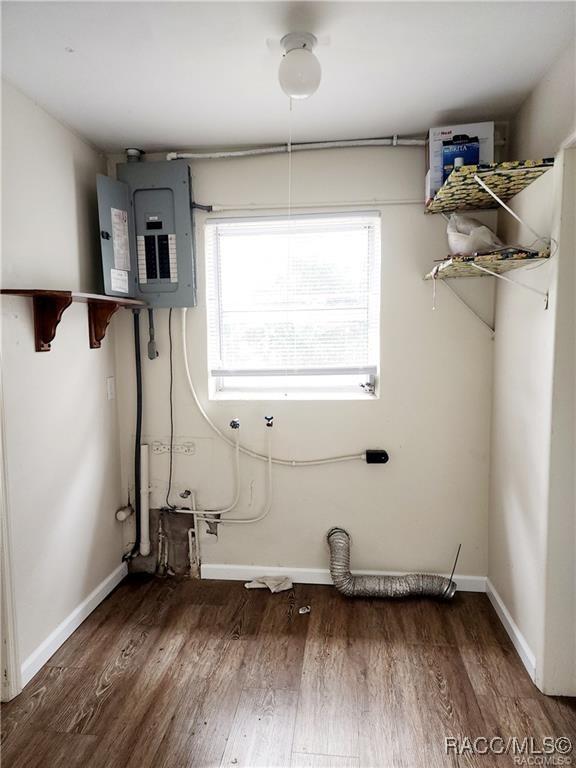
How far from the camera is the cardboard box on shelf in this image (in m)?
1.96

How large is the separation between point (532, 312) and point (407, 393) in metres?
0.74

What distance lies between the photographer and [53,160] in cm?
197

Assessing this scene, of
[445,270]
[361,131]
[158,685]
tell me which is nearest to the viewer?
[158,685]

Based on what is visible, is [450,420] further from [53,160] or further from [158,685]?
[53,160]

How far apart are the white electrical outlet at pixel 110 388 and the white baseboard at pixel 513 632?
2.29 meters

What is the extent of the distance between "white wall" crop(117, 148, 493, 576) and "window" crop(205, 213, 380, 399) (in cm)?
10

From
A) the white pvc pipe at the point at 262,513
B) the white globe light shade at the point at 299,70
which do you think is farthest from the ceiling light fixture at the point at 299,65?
the white pvc pipe at the point at 262,513

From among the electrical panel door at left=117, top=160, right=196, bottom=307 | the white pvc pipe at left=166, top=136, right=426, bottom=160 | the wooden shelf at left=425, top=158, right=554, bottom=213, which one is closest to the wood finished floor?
the electrical panel door at left=117, top=160, right=196, bottom=307

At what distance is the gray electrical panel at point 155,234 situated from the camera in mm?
2303

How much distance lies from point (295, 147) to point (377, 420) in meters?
1.50

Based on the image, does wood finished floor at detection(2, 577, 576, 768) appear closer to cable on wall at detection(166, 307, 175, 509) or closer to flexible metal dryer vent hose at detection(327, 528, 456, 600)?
flexible metal dryer vent hose at detection(327, 528, 456, 600)

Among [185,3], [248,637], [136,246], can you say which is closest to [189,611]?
[248,637]

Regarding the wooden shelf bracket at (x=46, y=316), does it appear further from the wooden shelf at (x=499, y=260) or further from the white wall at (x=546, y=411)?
the white wall at (x=546, y=411)

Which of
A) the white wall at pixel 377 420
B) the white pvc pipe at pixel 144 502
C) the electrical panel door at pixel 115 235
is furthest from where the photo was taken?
the white pvc pipe at pixel 144 502
